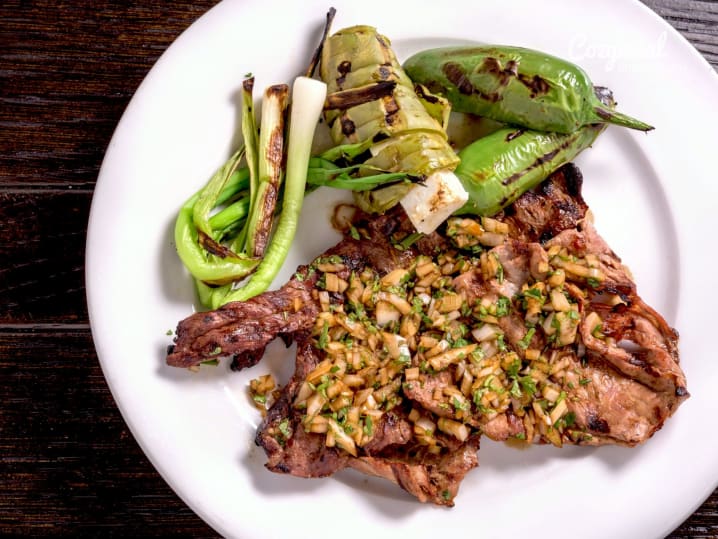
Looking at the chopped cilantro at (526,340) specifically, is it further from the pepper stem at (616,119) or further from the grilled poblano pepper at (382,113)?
the pepper stem at (616,119)

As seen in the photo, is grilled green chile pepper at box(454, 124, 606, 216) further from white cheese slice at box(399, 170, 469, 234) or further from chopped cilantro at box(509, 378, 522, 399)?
chopped cilantro at box(509, 378, 522, 399)

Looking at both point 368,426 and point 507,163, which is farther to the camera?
point 507,163

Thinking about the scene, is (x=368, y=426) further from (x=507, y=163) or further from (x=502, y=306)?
(x=507, y=163)

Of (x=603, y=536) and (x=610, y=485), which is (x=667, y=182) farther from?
(x=603, y=536)

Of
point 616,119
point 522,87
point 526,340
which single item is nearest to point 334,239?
point 526,340

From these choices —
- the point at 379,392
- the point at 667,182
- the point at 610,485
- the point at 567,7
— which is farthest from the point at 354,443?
the point at 567,7

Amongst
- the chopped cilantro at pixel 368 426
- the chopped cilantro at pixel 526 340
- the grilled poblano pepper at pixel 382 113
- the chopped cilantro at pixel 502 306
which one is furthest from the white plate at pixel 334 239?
the chopped cilantro at pixel 502 306
